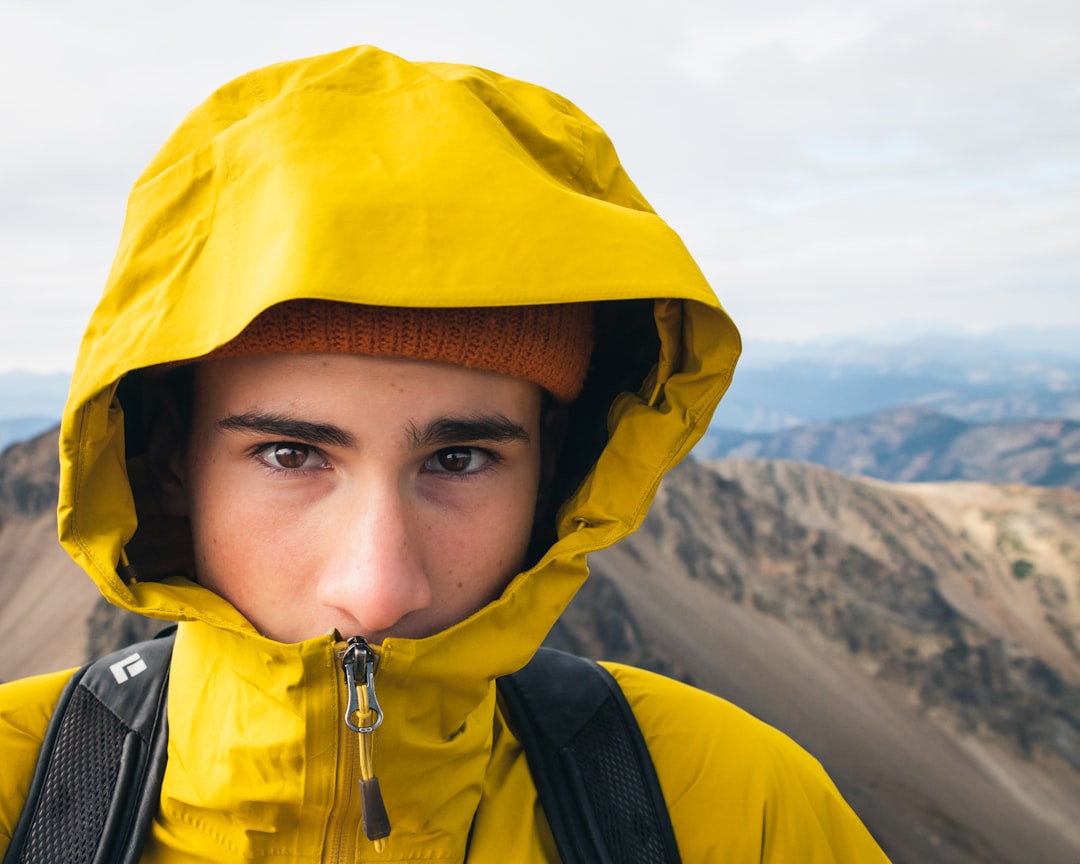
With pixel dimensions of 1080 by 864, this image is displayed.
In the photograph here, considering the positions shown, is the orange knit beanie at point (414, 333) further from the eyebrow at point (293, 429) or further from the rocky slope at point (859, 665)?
the rocky slope at point (859, 665)

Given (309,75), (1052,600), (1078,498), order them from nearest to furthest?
(309,75) → (1052,600) → (1078,498)

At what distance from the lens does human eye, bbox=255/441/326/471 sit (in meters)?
1.63

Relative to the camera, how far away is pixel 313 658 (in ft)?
4.99

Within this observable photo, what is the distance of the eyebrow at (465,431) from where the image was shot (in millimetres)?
1600

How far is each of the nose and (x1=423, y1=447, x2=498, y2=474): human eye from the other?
0.45 feet

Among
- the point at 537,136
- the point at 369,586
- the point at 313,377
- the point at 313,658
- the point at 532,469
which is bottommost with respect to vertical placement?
the point at 313,658

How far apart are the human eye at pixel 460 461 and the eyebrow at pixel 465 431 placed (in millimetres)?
58

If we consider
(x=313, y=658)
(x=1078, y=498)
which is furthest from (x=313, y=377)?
(x=1078, y=498)

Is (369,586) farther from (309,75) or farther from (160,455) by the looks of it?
(309,75)

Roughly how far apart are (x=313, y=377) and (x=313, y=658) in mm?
514

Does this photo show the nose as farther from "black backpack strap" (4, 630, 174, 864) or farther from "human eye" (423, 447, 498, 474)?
"black backpack strap" (4, 630, 174, 864)

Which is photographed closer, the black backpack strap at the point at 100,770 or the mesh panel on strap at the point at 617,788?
the black backpack strap at the point at 100,770

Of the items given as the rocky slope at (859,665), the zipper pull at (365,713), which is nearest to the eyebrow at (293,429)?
the zipper pull at (365,713)

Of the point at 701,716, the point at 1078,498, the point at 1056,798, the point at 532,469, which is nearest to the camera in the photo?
the point at 532,469
